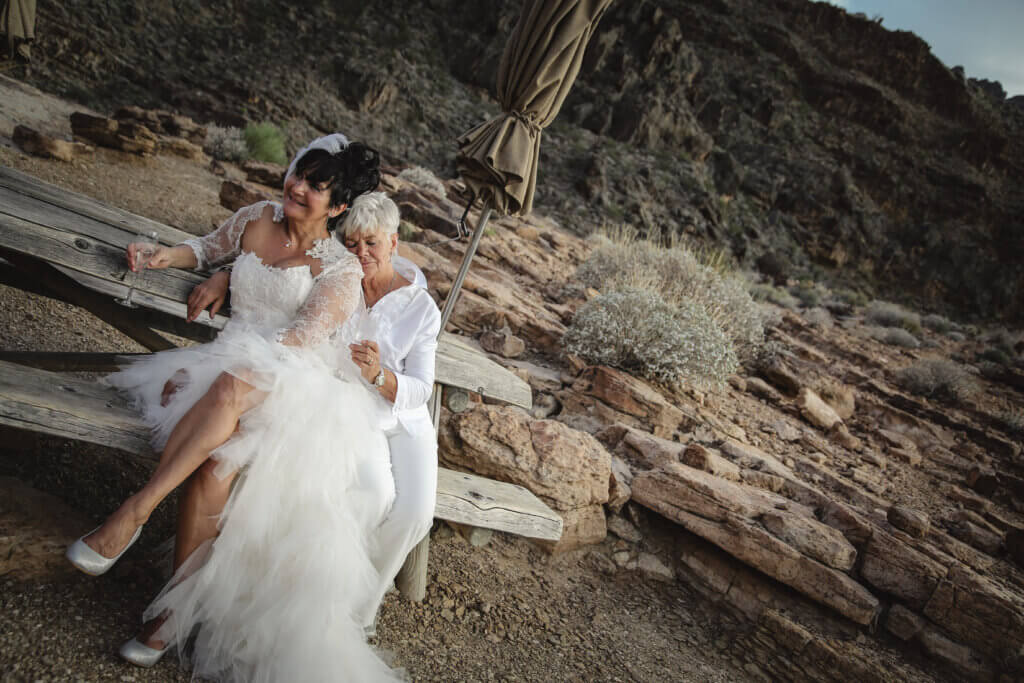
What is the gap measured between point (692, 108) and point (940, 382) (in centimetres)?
3226

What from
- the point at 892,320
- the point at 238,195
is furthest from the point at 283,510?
the point at 892,320

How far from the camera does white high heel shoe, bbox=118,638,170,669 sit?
1803 mm

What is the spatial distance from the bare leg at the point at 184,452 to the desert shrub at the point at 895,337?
1738 cm

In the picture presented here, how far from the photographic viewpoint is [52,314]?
13.9 feet

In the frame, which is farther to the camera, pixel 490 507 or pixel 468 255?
pixel 468 255

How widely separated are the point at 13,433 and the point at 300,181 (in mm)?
1970

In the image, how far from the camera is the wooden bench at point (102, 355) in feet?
6.21

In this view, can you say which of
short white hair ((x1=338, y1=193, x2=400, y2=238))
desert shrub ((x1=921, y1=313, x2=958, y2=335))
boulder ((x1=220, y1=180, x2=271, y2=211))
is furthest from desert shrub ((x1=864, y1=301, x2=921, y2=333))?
short white hair ((x1=338, y1=193, x2=400, y2=238))

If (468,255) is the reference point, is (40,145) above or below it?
below

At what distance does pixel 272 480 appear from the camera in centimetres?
194

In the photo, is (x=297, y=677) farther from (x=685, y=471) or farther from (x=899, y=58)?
(x=899, y=58)

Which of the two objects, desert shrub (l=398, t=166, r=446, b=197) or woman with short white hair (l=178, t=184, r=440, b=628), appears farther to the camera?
desert shrub (l=398, t=166, r=446, b=197)

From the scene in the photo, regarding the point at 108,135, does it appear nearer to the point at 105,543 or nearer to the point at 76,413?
the point at 76,413

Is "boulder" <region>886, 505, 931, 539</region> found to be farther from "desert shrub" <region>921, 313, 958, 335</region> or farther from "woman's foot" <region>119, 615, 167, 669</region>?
"desert shrub" <region>921, 313, 958, 335</region>
